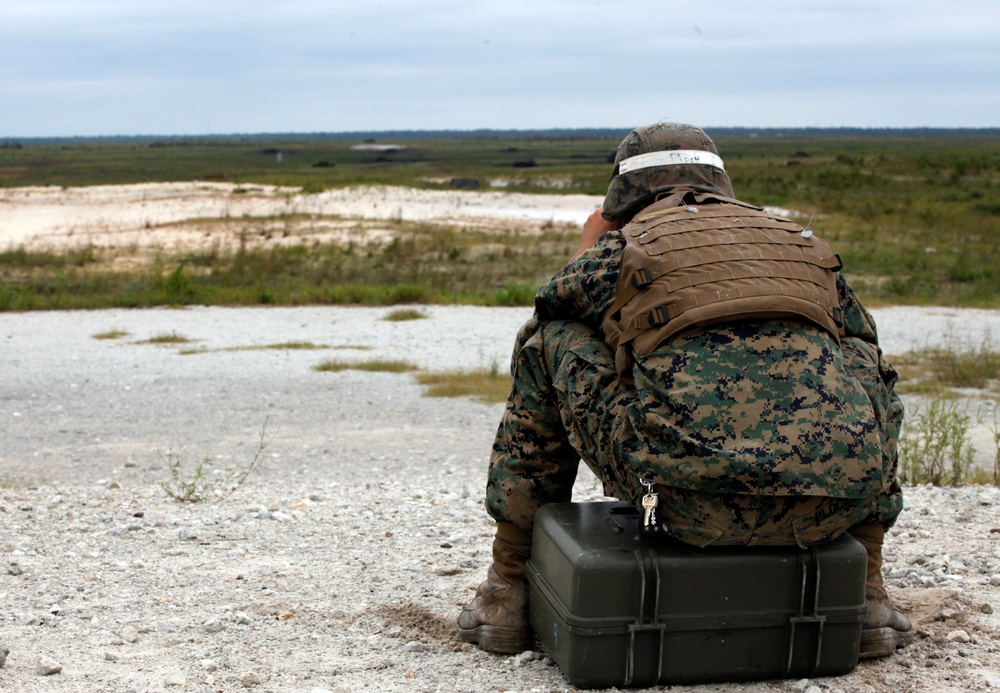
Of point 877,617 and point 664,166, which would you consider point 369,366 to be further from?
point 877,617

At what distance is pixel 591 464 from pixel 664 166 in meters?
0.84

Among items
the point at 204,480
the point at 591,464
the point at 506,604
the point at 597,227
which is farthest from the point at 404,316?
the point at 591,464

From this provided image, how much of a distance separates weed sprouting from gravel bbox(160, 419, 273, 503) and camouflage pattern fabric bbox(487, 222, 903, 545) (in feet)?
8.53

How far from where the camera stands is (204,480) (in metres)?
5.60

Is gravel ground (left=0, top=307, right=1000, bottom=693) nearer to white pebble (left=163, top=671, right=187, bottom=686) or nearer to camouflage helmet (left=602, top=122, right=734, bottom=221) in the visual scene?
white pebble (left=163, top=671, right=187, bottom=686)

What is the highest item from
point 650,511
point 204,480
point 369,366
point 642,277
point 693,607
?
point 642,277

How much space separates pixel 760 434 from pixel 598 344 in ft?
1.61

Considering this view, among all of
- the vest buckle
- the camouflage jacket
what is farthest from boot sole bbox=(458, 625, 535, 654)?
the vest buckle

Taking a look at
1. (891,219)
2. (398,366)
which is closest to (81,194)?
(891,219)

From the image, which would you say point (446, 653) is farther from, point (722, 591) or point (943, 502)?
point (943, 502)

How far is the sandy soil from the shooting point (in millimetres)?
3023

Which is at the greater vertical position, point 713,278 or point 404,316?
point 713,278

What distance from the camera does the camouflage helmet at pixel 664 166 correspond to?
309 cm

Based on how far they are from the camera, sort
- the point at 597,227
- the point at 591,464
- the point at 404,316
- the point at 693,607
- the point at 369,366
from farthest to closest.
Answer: the point at 404,316
the point at 369,366
the point at 597,227
the point at 591,464
the point at 693,607
